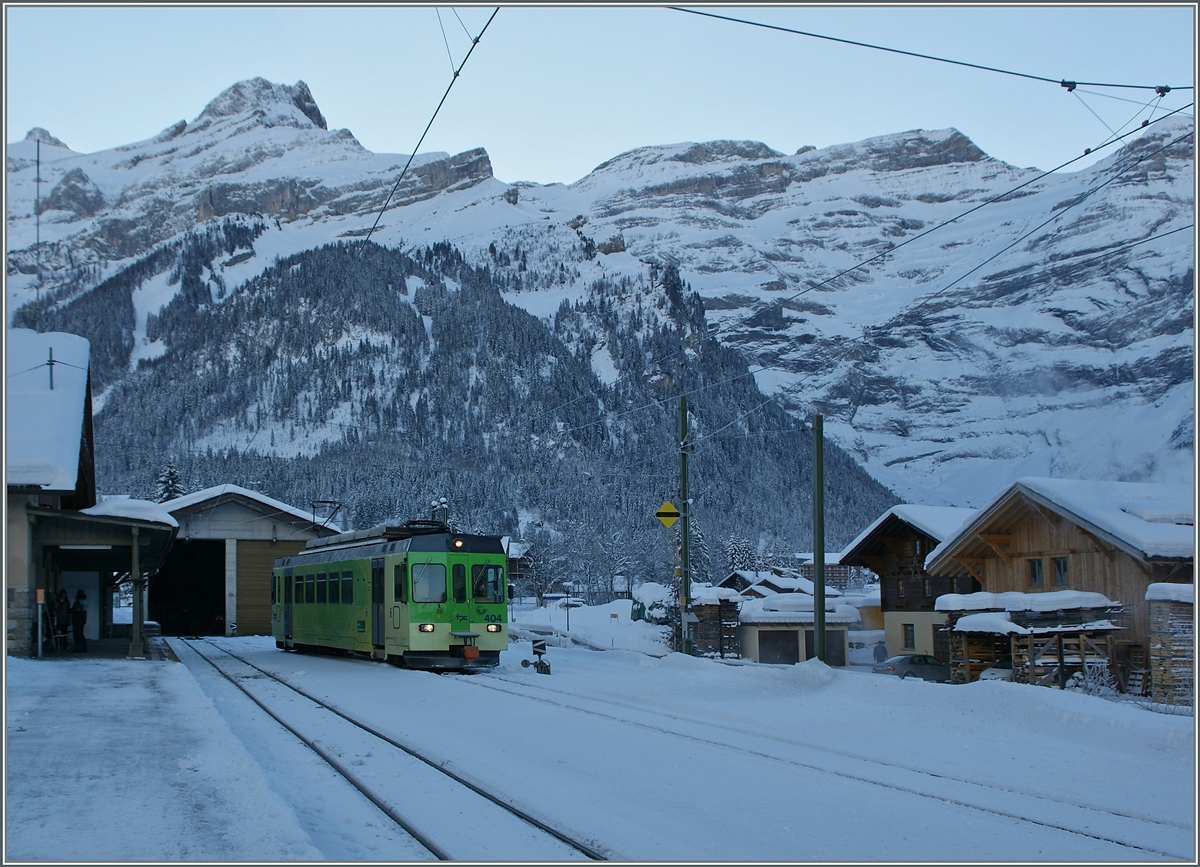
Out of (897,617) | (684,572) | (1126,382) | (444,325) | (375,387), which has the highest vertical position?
(444,325)

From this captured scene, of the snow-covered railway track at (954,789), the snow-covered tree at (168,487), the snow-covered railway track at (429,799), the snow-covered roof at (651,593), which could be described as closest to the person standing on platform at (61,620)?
the snow-covered railway track at (429,799)

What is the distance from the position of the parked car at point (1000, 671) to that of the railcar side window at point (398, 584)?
41.9 feet

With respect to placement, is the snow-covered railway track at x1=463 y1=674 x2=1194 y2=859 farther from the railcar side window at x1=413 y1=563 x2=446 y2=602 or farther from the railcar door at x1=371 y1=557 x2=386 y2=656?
the railcar door at x1=371 y1=557 x2=386 y2=656

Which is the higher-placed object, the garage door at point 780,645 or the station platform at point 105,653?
the station platform at point 105,653

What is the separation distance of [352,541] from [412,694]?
1038cm

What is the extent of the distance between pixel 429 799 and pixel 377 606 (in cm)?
1614

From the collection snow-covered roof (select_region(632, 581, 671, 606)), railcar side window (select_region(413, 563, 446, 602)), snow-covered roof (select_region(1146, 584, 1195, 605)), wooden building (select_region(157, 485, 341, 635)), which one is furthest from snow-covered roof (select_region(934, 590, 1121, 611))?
snow-covered roof (select_region(632, 581, 671, 606))

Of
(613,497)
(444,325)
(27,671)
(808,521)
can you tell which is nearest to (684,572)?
(27,671)

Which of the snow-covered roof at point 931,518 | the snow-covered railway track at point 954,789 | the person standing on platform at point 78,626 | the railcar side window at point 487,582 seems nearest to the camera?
the snow-covered railway track at point 954,789

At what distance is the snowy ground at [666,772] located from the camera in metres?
7.27

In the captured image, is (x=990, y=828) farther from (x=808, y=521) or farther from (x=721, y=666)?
(x=808, y=521)

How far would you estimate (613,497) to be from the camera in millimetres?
132750

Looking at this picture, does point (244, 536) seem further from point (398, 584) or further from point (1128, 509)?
point (1128, 509)

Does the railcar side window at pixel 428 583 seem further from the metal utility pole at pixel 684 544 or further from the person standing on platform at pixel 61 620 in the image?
the person standing on platform at pixel 61 620
